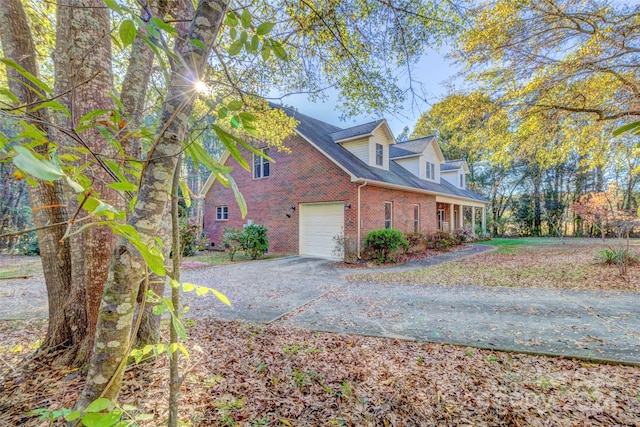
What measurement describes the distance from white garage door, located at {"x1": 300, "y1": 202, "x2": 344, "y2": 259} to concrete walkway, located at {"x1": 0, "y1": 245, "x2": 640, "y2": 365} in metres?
4.08

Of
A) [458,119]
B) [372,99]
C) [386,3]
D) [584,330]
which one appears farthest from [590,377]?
[458,119]

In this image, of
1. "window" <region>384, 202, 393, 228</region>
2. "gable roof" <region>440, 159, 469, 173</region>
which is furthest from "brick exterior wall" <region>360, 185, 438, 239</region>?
"gable roof" <region>440, 159, 469, 173</region>

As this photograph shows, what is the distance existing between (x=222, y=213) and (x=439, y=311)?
1304 centimetres

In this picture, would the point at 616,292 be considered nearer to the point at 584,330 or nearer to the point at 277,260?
the point at 584,330

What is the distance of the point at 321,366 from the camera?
2947 mm

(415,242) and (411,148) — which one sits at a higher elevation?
(411,148)

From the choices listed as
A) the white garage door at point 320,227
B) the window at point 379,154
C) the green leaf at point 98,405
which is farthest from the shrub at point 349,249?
the green leaf at point 98,405

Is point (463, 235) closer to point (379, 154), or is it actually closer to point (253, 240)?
point (379, 154)

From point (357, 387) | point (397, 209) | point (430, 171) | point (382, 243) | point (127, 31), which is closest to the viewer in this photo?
point (127, 31)

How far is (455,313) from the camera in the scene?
4.66 metres

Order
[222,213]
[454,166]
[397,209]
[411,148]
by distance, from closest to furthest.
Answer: [397,209] → [222,213] → [411,148] → [454,166]

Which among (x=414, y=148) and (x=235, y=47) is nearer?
(x=235, y=47)

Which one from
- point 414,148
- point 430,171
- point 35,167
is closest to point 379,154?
point 414,148

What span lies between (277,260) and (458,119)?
7.64 meters
